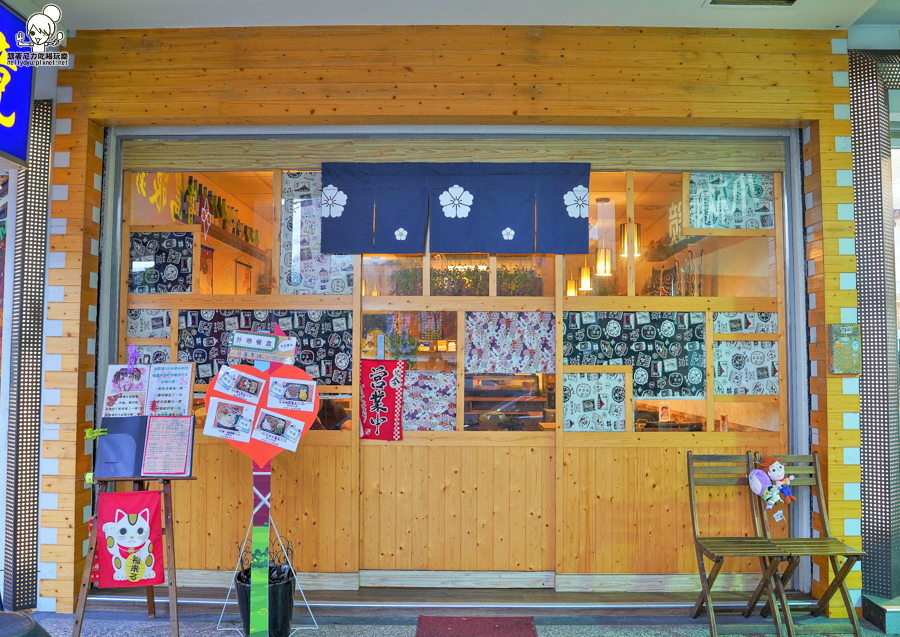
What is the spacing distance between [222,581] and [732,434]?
Answer: 386cm

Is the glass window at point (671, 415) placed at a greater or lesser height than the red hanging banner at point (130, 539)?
greater

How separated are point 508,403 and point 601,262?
125 centimetres

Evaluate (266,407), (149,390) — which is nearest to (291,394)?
(266,407)

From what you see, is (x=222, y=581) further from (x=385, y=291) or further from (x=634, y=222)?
(x=634, y=222)

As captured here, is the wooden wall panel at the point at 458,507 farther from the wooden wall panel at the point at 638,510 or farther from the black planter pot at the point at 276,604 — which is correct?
the black planter pot at the point at 276,604

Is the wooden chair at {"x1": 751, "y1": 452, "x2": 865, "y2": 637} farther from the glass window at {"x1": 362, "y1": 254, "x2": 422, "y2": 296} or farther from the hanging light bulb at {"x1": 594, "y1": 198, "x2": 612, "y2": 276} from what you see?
the glass window at {"x1": 362, "y1": 254, "x2": 422, "y2": 296}

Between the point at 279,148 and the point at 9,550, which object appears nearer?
the point at 9,550

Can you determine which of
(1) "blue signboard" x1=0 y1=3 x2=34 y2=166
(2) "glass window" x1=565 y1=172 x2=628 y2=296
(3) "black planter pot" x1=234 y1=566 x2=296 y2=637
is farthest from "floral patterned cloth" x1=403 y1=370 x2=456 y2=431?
(1) "blue signboard" x1=0 y1=3 x2=34 y2=166

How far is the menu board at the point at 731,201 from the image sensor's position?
4285 millimetres

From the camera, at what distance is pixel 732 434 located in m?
4.16

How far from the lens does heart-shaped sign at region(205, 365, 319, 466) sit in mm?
3465

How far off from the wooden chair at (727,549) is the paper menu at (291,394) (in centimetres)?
252

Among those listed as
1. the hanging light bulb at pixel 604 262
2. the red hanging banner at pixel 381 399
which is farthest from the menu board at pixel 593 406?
the red hanging banner at pixel 381 399

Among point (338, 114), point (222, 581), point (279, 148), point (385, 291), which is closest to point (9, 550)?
point (222, 581)
